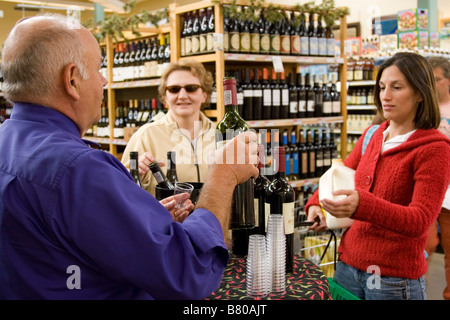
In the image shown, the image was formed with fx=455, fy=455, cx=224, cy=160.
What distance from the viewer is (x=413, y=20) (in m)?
6.69

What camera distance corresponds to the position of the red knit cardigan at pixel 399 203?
188cm

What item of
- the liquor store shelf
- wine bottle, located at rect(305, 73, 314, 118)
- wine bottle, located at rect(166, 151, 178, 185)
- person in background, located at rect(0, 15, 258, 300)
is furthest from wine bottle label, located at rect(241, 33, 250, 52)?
person in background, located at rect(0, 15, 258, 300)

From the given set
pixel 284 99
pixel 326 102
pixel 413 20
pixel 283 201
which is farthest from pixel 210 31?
pixel 413 20

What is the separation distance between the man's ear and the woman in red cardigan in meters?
1.15

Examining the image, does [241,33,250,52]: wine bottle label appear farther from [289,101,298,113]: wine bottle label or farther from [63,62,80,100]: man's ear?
[63,62,80,100]: man's ear

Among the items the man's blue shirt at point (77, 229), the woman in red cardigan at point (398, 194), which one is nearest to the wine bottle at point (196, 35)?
the woman in red cardigan at point (398, 194)

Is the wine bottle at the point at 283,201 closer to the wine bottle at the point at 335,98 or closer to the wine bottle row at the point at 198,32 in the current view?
the wine bottle row at the point at 198,32

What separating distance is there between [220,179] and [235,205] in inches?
13.9

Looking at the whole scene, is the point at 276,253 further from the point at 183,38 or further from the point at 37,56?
the point at 183,38

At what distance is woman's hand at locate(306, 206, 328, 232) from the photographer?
7.38 feet

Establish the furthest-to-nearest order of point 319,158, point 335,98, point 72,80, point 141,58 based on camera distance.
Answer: point 141,58 < point 335,98 < point 319,158 < point 72,80

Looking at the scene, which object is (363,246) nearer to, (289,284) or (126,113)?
(289,284)

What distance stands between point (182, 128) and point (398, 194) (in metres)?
1.49
